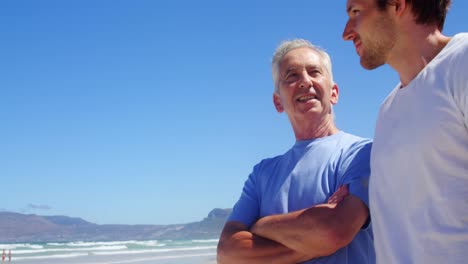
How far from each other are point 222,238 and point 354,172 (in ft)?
2.15

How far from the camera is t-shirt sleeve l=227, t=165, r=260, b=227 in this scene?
2.41 m

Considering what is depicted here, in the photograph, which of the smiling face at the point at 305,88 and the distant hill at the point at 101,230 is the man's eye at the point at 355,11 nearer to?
the smiling face at the point at 305,88

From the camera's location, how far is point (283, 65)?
2586 millimetres

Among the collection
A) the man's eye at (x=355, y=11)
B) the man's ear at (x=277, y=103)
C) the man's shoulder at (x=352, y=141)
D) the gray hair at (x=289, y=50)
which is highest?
the gray hair at (x=289, y=50)

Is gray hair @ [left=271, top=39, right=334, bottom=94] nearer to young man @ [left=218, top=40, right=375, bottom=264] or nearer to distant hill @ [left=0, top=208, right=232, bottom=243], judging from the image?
young man @ [left=218, top=40, right=375, bottom=264]

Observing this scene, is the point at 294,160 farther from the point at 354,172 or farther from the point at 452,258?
the point at 452,258

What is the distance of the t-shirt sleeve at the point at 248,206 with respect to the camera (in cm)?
241

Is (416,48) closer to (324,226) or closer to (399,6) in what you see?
(399,6)

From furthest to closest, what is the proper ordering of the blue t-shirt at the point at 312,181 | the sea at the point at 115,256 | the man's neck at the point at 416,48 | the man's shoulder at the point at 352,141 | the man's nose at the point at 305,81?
the sea at the point at 115,256 < the man's nose at the point at 305,81 < the man's shoulder at the point at 352,141 < the blue t-shirt at the point at 312,181 < the man's neck at the point at 416,48

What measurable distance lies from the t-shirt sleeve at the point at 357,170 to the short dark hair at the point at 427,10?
0.64 meters

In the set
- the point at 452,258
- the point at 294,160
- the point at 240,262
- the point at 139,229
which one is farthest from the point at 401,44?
the point at 139,229

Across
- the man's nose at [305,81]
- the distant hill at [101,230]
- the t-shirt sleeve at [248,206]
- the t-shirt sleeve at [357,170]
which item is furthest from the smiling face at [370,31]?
the distant hill at [101,230]

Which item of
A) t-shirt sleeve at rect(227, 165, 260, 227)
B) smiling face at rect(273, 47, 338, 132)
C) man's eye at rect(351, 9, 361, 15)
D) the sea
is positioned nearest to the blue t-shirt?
t-shirt sleeve at rect(227, 165, 260, 227)

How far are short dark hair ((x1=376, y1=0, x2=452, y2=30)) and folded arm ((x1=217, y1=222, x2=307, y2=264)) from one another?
97 cm
